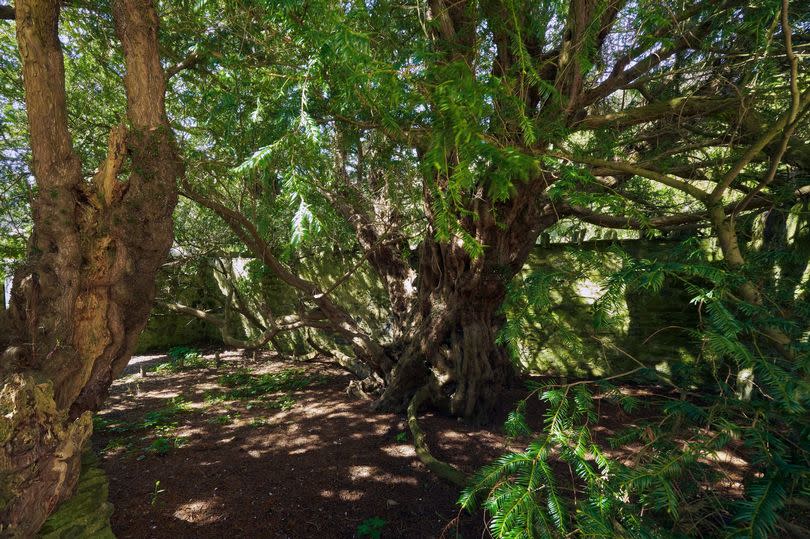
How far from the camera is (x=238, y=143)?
98.4 inches

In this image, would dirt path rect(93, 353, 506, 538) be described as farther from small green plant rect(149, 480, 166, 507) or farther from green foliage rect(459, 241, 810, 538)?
green foliage rect(459, 241, 810, 538)

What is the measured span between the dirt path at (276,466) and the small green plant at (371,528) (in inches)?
0.5

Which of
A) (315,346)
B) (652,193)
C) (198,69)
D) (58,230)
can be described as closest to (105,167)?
(58,230)

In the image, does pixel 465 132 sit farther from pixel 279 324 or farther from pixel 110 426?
pixel 110 426

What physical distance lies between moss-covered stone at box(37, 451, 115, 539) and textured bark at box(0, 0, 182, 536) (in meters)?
0.12

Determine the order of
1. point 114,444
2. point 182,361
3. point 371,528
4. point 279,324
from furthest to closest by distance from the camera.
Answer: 1. point 182,361
2. point 279,324
3. point 114,444
4. point 371,528

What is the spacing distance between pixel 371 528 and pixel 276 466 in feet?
3.57

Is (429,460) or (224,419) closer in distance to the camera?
(429,460)

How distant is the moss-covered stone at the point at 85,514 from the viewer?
5.60ft

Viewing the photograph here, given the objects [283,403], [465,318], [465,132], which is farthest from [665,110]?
[283,403]

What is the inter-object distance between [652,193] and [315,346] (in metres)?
5.38

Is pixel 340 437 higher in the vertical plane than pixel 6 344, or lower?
lower

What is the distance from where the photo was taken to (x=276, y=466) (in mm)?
2857

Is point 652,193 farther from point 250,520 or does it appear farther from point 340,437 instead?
point 250,520
